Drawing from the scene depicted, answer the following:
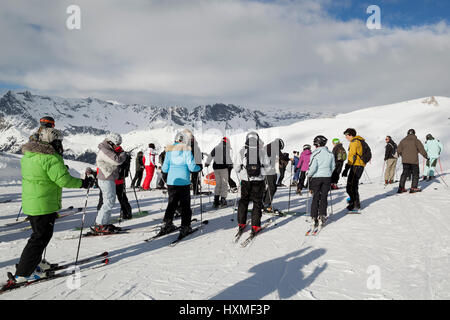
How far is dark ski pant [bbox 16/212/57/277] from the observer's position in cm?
378

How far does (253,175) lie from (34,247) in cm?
403

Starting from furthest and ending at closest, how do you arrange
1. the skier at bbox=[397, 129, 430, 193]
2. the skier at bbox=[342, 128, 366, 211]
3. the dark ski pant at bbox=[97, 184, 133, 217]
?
the skier at bbox=[397, 129, 430, 193] → the skier at bbox=[342, 128, 366, 211] → the dark ski pant at bbox=[97, 184, 133, 217]

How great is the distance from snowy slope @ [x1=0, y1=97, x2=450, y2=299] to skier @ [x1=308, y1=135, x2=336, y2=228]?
46cm

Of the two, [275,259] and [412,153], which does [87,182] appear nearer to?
Result: [275,259]

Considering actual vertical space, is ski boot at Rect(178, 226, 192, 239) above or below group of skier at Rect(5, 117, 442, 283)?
below

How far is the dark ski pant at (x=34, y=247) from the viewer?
12.4ft

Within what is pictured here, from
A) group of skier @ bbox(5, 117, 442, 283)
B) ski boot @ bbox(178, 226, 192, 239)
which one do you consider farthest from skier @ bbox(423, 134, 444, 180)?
ski boot @ bbox(178, 226, 192, 239)

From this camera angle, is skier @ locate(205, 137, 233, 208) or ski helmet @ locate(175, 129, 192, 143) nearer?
ski helmet @ locate(175, 129, 192, 143)

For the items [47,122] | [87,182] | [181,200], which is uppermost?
[47,122]

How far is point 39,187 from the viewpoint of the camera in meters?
3.79

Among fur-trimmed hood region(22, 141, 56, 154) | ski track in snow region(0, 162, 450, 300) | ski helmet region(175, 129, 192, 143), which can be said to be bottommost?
ski track in snow region(0, 162, 450, 300)

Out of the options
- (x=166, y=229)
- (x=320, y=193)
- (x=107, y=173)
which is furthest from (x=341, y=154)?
(x=107, y=173)

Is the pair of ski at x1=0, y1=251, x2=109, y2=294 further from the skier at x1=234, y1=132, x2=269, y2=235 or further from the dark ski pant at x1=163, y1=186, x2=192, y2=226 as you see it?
the skier at x1=234, y1=132, x2=269, y2=235
